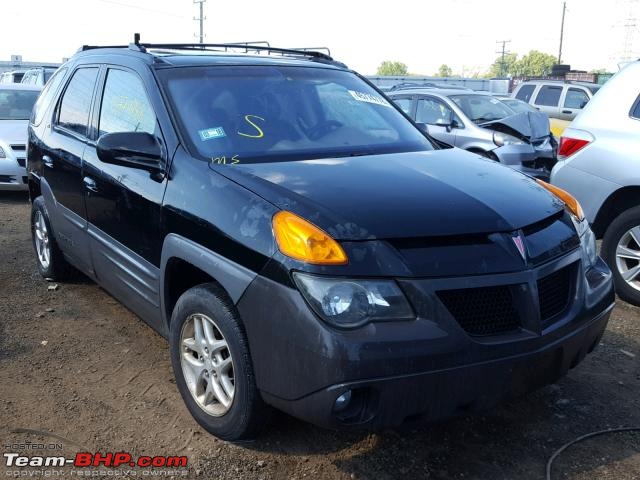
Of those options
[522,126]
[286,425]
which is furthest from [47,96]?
[522,126]

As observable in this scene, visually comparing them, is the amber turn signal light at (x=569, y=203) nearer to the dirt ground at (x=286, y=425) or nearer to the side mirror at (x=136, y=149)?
the dirt ground at (x=286, y=425)

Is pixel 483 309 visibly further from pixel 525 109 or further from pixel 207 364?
pixel 525 109

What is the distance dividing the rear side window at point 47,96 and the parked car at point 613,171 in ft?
13.2

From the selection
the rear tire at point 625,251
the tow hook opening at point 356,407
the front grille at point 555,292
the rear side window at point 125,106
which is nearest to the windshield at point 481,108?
the rear tire at point 625,251

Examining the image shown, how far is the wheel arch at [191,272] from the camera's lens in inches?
102

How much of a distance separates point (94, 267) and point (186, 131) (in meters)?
1.35

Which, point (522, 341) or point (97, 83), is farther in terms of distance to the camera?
point (97, 83)

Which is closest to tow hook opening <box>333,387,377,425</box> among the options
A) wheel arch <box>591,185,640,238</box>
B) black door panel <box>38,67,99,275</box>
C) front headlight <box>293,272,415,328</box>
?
front headlight <box>293,272,415,328</box>

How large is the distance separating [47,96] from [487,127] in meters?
6.74

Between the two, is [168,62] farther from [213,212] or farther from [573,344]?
[573,344]

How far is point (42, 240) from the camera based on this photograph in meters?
5.26

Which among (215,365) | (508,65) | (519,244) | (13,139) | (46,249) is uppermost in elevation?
(508,65)

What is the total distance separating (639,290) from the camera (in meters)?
4.82

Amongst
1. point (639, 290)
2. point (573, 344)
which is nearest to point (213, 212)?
point (573, 344)
